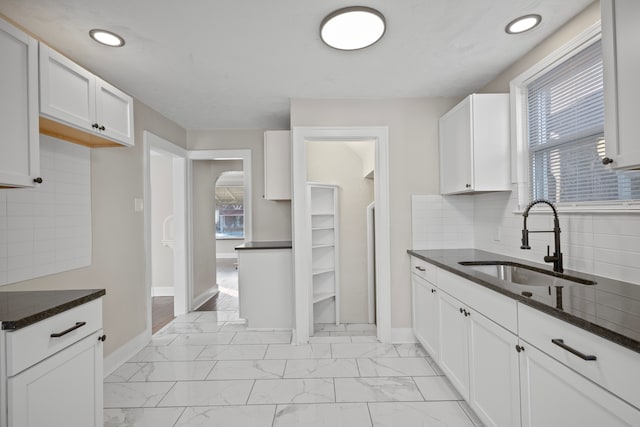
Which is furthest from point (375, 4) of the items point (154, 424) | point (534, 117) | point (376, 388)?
point (154, 424)

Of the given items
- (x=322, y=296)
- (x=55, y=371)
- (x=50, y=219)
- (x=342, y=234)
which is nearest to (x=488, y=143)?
(x=342, y=234)

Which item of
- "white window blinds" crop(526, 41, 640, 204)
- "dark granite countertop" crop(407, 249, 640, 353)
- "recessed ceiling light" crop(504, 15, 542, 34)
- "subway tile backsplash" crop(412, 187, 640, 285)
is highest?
"recessed ceiling light" crop(504, 15, 542, 34)

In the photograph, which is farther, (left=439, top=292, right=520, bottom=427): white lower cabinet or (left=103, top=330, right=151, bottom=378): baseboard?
(left=103, top=330, right=151, bottom=378): baseboard

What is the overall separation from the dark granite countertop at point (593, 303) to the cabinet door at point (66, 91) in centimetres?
240

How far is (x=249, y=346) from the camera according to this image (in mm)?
3148

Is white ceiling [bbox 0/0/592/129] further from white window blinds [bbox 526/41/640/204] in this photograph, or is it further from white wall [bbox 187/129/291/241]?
white wall [bbox 187/129/291/241]

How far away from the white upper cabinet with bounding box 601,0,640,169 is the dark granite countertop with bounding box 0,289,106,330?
2.30 metres

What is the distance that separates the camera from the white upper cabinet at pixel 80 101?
1.62m

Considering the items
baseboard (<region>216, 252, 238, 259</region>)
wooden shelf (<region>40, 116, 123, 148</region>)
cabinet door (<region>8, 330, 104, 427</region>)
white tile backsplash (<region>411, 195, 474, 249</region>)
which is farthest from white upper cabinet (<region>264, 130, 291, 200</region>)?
baseboard (<region>216, 252, 238, 259</region>)

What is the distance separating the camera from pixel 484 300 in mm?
Answer: 1737

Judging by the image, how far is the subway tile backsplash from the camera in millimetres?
1639

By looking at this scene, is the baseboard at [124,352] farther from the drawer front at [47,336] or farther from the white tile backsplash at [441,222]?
the white tile backsplash at [441,222]

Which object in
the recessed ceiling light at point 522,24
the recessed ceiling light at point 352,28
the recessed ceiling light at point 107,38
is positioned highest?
the recessed ceiling light at point 522,24

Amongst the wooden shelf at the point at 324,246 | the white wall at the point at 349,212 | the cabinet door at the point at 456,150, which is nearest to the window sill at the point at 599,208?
the cabinet door at the point at 456,150
